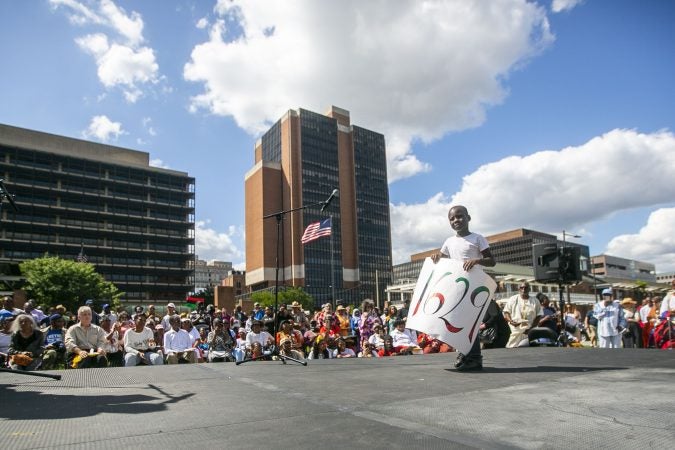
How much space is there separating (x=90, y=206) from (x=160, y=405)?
77751mm

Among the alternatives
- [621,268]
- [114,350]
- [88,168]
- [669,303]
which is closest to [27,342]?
[114,350]

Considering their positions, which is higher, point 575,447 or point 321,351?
point 575,447

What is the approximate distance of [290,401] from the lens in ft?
10.3

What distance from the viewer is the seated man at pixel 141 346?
8.99 meters

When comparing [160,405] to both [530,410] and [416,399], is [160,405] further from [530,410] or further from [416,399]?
[530,410]

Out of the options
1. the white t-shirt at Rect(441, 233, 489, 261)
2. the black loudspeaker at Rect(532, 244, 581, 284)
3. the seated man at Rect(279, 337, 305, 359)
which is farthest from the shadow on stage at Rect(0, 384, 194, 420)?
the black loudspeaker at Rect(532, 244, 581, 284)

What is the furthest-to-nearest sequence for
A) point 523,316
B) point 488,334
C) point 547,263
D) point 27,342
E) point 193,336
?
point 547,263, point 193,336, point 523,316, point 488,334, point 27,342

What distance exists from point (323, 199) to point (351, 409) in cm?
10399

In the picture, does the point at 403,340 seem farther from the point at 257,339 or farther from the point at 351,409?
the point at 351,409

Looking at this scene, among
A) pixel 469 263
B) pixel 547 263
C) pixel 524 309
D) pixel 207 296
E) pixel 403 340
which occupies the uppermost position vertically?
pixel 547 263

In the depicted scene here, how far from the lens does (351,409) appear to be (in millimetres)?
2807

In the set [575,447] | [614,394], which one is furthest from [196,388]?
[614,394]

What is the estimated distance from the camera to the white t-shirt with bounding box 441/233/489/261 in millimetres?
5062

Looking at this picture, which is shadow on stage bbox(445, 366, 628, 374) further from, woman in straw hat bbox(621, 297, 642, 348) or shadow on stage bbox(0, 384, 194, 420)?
woman in straw hat bbox(621, 297, 642, 348)
